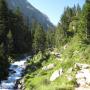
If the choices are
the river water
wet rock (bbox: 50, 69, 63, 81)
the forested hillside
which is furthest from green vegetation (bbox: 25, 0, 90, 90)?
the river water

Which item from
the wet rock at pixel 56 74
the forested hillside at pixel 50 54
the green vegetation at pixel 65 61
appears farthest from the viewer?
the wet rock at pixel 56 74

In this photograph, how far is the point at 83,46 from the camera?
60.0 meters

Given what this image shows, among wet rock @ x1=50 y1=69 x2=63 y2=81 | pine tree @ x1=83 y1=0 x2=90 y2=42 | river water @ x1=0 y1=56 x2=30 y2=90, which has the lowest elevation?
river water @ x1=0 y1=56 x2=30 y2=90

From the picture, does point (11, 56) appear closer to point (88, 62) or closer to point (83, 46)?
point (83, 46)

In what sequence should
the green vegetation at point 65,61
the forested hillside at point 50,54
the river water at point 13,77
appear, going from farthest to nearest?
the river water at point 13,77 → the forested hillside at point 50,54 → the green vegetation at point 65,61

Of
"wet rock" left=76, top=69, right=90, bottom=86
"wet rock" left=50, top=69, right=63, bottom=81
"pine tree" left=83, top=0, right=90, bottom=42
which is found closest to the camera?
"wet rock" left=76, top=69, right=90, bottom=86

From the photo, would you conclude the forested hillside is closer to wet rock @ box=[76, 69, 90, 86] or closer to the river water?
wet rock @ box=[76, 69, 90, 86]

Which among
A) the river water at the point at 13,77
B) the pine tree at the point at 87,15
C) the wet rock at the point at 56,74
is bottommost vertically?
the river water at the point at 13,77

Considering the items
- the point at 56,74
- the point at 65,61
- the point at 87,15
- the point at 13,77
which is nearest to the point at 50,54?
the point at 87,15

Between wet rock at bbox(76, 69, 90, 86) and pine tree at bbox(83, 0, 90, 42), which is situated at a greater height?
pine tree at bbox(83, 0, 90, 42)

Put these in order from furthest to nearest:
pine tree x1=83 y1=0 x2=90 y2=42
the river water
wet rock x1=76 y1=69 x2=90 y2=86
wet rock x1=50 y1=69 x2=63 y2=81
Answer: pine tree x1=83 y1=0 x2=90 y2=42 < the river water < wet rock x1=50 y1=69 x2=63 y2=81 < wet rock x1=76 y1=69 x2=90 y2=86

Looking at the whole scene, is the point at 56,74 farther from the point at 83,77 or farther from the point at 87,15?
the point at 87,15

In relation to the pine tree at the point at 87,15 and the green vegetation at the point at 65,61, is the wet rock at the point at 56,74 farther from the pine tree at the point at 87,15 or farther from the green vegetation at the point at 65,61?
the pine tree at the point at 87,15

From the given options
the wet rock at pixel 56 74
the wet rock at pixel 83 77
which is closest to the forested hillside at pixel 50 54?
the wet rock at pixel 56 74
